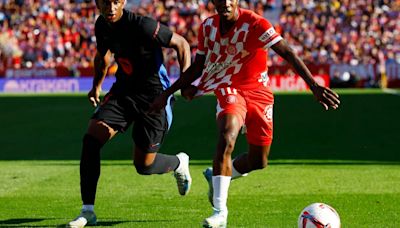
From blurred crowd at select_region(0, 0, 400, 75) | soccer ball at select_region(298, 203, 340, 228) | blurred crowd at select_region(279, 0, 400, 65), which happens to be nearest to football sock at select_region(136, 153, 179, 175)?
soccer ball at select_region(298, 203, 340, 228)

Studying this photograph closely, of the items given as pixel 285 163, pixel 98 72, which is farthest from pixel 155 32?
pixel 285 163

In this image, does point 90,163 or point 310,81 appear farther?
point 90,163

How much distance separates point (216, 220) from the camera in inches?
312

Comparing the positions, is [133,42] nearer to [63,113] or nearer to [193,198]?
[193,198]

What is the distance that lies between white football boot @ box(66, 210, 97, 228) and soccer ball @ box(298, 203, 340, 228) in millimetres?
1928

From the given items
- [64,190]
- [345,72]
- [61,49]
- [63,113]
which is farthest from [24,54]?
[64,190]

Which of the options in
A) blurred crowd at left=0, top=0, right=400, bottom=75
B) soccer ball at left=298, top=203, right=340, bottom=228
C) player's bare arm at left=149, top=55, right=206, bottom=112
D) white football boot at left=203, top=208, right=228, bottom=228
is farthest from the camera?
blurred crowd at left=0, top=0, right=400, bottom=75

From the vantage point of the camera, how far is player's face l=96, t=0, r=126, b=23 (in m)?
8.82

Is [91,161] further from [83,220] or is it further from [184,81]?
[184,81]

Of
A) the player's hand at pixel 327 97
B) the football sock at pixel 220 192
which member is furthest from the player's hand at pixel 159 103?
the player's hand at pixel 327 97

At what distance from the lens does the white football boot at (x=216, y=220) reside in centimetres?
787

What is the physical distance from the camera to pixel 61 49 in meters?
48.3

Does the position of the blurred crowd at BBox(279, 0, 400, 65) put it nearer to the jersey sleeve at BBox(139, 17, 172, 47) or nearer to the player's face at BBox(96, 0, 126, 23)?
the jersey sleeve at BBox(139, 17, 172, 47)

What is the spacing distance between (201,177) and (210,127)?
8651 mm
